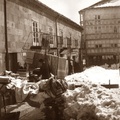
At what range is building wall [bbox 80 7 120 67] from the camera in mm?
37156

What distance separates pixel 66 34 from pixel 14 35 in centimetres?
1276

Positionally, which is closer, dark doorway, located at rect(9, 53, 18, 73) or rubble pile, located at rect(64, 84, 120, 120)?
rubble pile, located at rect(64, 84, 120, 120)

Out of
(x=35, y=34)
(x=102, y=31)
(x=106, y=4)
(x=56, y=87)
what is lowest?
(x=56, y=87)

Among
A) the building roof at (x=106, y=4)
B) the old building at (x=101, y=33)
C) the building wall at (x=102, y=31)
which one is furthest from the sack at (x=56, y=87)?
the building roof at (x=106, y=4)

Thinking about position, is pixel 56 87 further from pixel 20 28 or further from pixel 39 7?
pixel 39 7

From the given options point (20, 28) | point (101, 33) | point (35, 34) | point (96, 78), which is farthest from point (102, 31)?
point (20, 28)

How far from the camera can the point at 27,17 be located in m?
15.6

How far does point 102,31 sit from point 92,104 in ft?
106

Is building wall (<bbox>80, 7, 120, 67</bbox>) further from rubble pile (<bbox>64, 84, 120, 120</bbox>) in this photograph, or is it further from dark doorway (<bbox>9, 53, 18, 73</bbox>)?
rubble pile (<bbox>64, 84, 120, 120</bbox>)

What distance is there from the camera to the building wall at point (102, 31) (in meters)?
37.2

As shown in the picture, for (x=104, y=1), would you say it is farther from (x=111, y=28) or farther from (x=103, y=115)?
(x=103, y=115)

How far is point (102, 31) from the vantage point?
125 feet

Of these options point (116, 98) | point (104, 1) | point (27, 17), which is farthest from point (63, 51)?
point (104, 1)

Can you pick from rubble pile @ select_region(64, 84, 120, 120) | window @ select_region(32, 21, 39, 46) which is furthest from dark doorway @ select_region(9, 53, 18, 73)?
rubble pile @ select_region(64, 84, 120, 120)
